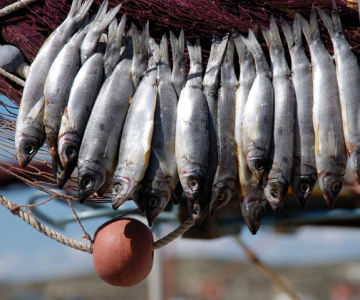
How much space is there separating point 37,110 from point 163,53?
0.77 meters

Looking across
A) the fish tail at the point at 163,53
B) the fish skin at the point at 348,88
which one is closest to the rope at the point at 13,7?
the fish tail at the point at 163,53

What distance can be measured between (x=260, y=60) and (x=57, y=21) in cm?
137

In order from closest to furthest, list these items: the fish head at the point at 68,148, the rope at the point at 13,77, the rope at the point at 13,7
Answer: the fish head at the point at 68,148, the rope at the point at 13,77, the rope at the point at 13,7

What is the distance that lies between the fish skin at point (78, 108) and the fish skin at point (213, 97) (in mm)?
597

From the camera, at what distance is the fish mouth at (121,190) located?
6.75ft

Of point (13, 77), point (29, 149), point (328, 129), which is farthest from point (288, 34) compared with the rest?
point (13, 77)

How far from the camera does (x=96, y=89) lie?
2.37m

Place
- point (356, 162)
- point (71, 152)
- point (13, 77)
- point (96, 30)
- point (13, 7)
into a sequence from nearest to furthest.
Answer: point (356, 162) < point (71, 152) < point (96, 30) < point (13, 77) < point (13, 7)

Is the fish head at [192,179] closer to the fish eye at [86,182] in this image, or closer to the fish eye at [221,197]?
the fish eye at [221,197]

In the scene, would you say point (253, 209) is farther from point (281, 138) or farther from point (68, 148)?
point (68, 148)

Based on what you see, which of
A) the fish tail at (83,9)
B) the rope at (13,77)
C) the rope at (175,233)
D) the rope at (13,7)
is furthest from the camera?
the rope at (13,7)

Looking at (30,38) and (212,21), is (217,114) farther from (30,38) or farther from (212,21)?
(30,38)

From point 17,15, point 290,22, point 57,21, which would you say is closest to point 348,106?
point 290,22

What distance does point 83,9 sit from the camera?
2.73m
